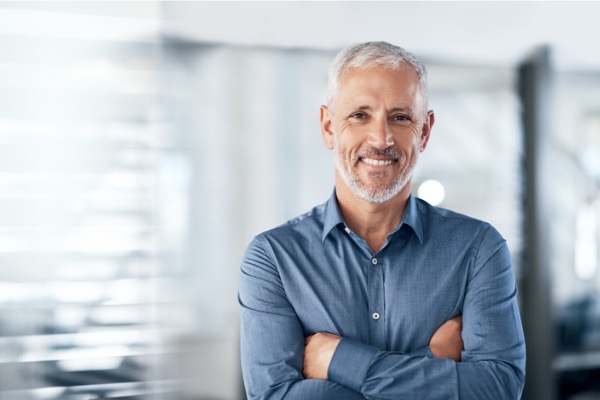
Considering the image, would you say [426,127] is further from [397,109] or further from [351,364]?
[351,364]

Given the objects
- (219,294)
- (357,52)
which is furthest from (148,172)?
(357,52)

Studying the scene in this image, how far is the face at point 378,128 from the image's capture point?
4.65 feet

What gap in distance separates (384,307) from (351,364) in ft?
0.51

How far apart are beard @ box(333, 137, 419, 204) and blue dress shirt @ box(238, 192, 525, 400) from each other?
73 millimetres

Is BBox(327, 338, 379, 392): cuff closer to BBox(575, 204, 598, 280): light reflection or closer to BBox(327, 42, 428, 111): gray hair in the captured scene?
BBox(327, 42, 428, 111): gray hair

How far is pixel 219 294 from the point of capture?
3.34 meters

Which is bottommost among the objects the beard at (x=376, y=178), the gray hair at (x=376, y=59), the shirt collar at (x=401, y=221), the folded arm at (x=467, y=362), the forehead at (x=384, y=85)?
the folded arm at (x=467, y=362)

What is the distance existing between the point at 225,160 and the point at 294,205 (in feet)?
1.29

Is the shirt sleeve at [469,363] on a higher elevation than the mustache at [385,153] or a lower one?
lower

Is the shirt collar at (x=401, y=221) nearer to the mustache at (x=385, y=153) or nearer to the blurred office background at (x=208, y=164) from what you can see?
the mustache at (x=385, y=153)

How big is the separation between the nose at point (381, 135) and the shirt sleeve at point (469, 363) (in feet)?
1.05

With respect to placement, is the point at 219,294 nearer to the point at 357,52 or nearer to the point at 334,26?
the point at 334,26

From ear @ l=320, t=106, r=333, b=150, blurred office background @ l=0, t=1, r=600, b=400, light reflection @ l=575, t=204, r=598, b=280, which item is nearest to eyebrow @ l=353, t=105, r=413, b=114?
ear @ l=320, t=106, r=333, b=150

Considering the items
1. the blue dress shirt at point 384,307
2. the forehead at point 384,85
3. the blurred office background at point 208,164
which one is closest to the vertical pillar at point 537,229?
the blurred office background at point 208,164
